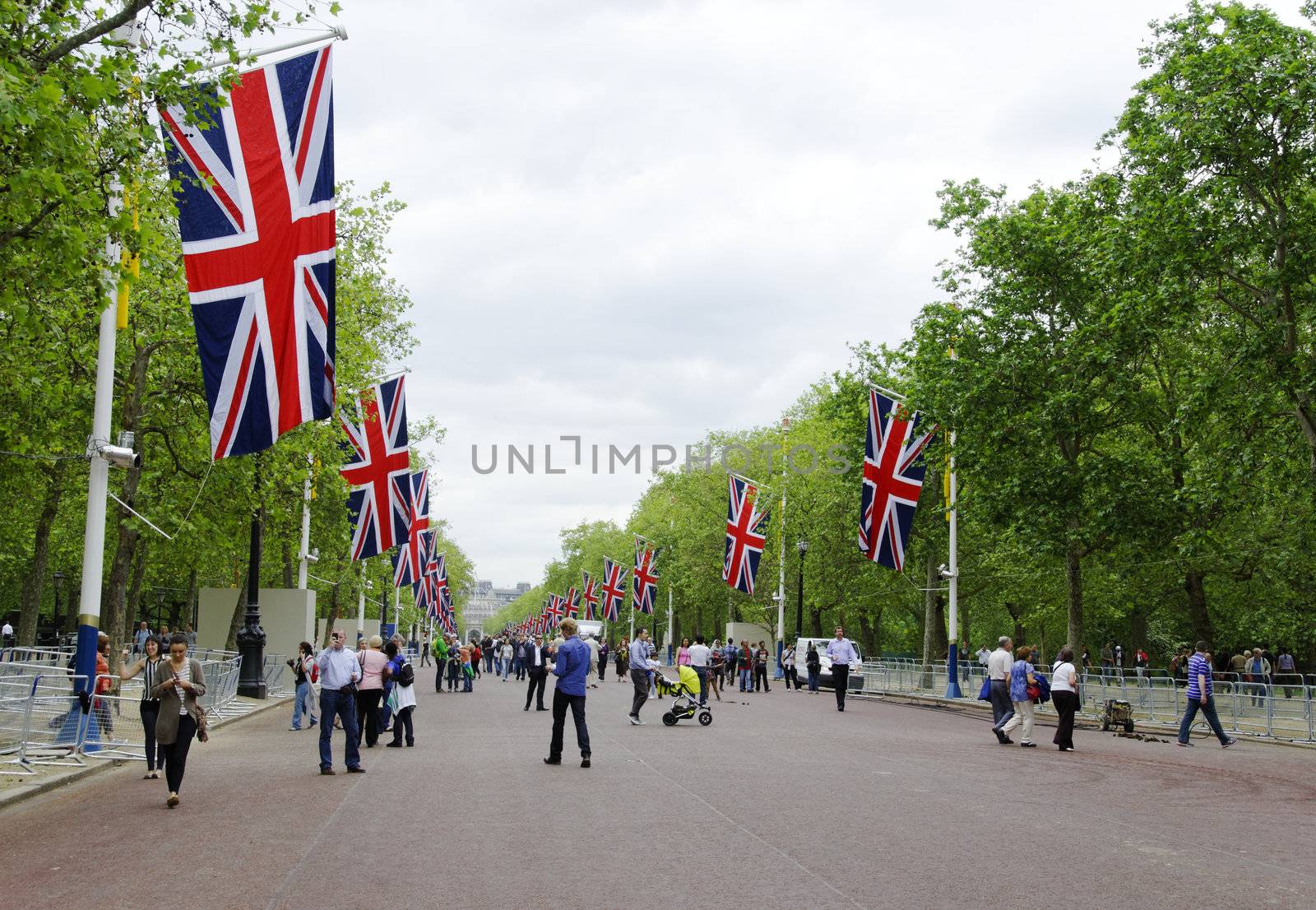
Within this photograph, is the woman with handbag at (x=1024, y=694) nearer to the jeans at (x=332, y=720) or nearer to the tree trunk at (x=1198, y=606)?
the jeans at (x=332, y=720)

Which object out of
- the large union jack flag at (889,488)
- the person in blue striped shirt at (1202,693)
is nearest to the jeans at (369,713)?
the person in blue striped shirt at (1202,693)

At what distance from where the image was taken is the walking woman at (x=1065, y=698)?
66.3 feet

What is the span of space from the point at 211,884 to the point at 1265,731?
22756 mm

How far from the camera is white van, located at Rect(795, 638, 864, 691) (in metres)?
45.6

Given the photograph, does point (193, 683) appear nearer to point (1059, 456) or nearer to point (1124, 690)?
point (1124, 690)

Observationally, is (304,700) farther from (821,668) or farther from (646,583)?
(646,583)

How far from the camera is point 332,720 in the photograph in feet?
49.0

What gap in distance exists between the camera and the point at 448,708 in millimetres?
29500

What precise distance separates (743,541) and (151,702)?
34.1 metres

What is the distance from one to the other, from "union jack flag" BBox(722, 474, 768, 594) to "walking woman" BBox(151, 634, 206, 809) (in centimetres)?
3435

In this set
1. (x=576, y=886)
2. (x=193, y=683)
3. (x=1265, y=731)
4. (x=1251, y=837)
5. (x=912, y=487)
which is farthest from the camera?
(x=912, y=487)

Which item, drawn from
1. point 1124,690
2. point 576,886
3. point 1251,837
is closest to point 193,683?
point 576,886

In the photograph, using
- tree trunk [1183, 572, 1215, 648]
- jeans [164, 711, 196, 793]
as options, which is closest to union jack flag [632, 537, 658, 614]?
tree trunk [1183, 572, 1215, 648]

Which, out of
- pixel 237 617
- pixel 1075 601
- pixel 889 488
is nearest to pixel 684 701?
pixel 889 488
